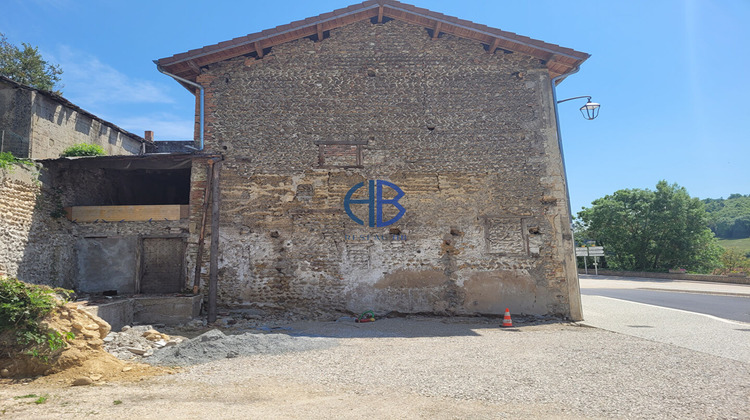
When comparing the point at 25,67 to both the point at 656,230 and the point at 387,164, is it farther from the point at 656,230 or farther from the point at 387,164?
the point at 656,230

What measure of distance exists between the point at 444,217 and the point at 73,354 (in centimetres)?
786

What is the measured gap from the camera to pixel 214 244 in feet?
33.6

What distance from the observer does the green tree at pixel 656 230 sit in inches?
1209

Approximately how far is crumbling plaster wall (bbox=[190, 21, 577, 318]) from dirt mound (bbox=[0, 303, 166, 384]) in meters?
4.51

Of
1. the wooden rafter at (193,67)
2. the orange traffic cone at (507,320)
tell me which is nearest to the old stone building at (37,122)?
the wooden rafter at (193,67)

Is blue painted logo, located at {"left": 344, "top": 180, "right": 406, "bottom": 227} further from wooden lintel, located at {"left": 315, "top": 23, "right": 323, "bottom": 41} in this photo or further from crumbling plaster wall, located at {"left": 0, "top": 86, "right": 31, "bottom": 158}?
crumbling plaster wall, located at {"left": 0, "top": 86, "right": 31, "bottom": 158}

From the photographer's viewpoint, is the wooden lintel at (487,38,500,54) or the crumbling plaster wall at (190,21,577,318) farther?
A: the wooden lintel at (487,38,500,54)

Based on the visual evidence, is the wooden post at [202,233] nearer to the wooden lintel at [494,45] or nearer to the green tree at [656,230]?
the wooden lintel at [494,45]

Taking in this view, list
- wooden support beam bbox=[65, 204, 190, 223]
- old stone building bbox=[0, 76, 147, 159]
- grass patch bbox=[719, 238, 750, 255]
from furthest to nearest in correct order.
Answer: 1. grass patch bbox=[719, 238, 750, 255]
2. old stone building bbox=[0, 76, 147, 159]
3. wooden support beam bbox=[65, 204, 190, 223]

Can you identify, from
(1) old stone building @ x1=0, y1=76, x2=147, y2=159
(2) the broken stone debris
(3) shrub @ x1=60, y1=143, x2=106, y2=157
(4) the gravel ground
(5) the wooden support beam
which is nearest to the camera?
(4) the gravel ground

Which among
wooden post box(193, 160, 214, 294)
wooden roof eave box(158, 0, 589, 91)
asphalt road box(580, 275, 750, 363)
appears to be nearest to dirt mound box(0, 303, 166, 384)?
wooden post box(193, 160, 214, 294)

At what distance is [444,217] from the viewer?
1062 cm

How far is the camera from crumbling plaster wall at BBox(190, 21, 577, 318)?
34.0ft

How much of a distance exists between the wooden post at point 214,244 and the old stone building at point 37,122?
6360mm
